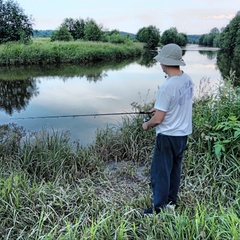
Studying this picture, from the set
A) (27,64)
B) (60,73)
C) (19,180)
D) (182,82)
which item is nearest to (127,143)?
(19,180)

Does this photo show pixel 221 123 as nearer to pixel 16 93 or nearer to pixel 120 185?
pixel 120 185

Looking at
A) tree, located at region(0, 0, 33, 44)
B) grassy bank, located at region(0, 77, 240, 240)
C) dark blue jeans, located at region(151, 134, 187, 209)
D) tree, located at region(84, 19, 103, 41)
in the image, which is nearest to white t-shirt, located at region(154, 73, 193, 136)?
dark blue jeans, located at region(151, 134, 187, 209)

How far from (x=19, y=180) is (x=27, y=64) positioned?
15.4 meters

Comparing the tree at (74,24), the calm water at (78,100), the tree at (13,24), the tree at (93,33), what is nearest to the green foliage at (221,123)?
the calm water at (78,100)

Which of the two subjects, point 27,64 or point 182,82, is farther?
point 27,64

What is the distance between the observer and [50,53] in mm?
17719

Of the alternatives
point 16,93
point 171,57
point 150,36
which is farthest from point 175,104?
point 150,36

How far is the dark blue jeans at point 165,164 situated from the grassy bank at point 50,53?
15781mm

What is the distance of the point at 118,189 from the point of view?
9.28 feet

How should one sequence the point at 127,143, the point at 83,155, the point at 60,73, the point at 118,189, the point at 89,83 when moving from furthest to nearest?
the point at 60,73 < the point at 89,83 < the point at 127,143 < the point at 83,155 < the point at 118,189

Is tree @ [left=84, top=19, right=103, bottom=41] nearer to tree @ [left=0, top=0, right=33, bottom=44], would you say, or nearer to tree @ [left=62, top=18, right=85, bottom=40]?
tree @ [left=62, top=18, right=85, bottom=40]

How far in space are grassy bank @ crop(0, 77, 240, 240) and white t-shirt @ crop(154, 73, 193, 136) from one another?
61 cm

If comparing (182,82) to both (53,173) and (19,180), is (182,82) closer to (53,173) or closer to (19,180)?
(19,180)

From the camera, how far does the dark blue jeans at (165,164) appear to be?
6.80ft
